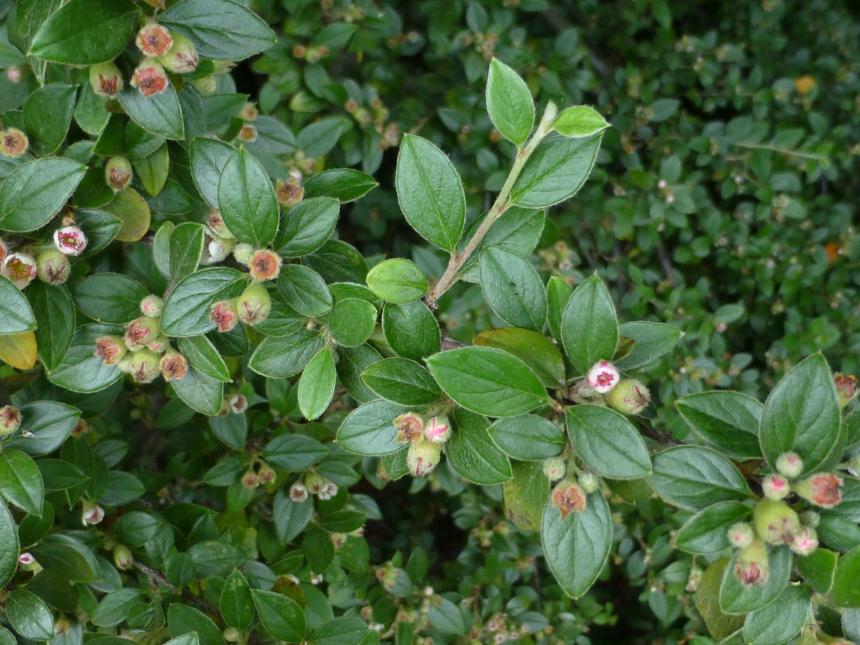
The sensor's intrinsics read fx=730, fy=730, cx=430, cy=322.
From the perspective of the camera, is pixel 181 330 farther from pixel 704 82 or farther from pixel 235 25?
pixel 704 82

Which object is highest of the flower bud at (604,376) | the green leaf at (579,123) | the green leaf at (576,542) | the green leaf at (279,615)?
the green leaf at (579,123)

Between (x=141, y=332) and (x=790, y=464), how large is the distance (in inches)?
38.8

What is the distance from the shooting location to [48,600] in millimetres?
1323

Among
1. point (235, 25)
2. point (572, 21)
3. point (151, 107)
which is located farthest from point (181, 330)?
point (572, 21)

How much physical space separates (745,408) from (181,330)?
85 cm

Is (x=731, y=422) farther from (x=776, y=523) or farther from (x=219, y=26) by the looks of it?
(x=219, y=26)

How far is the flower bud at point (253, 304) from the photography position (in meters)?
1.09

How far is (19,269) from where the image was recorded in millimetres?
1124

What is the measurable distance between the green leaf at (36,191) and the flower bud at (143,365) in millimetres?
246

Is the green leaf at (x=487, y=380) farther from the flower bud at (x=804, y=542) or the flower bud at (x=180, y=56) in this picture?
the flower bud at (x=180, y=56)

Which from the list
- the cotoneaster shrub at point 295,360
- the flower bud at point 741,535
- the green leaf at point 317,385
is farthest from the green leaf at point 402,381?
the flower bud at point 741,535

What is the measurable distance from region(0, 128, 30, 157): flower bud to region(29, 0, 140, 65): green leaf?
0.26m

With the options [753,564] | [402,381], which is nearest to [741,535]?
[753,564]

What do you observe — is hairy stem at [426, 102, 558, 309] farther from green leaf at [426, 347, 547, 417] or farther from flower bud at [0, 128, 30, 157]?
flower bud at [0, 128, 30, 157]
